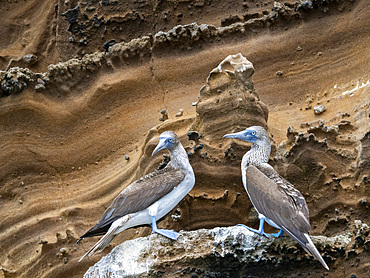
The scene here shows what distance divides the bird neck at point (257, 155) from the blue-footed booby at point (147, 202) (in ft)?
1.85

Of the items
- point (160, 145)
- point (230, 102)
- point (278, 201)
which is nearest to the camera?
point (278, 201)

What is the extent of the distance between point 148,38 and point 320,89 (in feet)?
7.73

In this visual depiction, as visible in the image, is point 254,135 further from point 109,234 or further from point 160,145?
point 109,234

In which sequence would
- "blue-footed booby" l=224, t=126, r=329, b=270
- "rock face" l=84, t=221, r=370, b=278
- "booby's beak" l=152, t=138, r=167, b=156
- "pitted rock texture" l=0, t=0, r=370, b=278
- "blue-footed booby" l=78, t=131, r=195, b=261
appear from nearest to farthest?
"blue-footed booby" l=224, t=126, r=329, b=270 < "rock face" l=84, t=221, r=370, b=278 < "blue-footed booby" l=78, t=131, r=195, b=261 < "booby's beak" l=152, t=138, r=167, b=156 < "pitted rock texture" l=0, t=0, r=370, b=278

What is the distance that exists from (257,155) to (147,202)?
3.80 ft

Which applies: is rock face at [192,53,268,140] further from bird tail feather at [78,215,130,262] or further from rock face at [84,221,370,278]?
bird tail feather at [78,215,130,262]

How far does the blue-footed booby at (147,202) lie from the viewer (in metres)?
5.27

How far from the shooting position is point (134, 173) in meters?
6.93

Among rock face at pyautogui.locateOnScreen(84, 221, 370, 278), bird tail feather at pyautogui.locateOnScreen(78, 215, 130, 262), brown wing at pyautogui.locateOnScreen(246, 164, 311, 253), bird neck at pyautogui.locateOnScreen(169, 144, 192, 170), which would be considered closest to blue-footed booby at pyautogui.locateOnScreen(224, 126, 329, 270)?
brown wing at pyautogui.locateOnScreen(246, 164, 311, 253)

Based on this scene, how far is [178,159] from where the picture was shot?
5.61 meters

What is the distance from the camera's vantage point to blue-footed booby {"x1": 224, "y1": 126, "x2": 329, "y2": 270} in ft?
16.0

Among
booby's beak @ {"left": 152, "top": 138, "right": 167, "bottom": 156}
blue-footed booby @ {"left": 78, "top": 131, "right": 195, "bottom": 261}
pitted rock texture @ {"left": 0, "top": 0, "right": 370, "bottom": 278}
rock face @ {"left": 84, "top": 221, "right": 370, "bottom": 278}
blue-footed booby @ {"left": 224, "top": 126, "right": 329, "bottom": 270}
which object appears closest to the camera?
blue-footed booby @ {"left": 224, "top": 126, "right": 329, "bottom": 270}

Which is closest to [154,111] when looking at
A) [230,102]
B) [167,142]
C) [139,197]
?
[230,102]

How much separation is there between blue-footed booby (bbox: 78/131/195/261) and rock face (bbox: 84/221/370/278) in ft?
0.54
